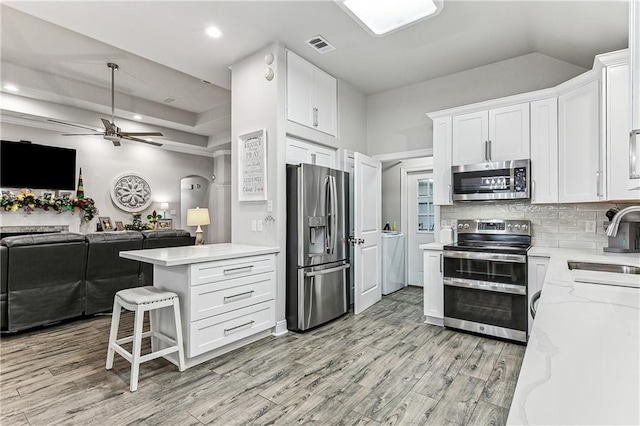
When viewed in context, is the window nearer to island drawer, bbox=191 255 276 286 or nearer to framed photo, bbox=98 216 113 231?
island drawer, bbox=191 255 276 286

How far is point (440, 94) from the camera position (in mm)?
4258

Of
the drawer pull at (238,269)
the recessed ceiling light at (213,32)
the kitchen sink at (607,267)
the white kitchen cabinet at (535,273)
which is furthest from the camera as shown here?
the recessed ceiling light at (213,32)

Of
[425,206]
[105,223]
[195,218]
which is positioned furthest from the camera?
[105,223]

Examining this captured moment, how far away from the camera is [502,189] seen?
341 cm

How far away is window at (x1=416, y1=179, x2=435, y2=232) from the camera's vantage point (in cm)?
546

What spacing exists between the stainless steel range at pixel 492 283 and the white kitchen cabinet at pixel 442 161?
1.99 feet

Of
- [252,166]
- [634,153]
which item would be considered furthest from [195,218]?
[634,153]

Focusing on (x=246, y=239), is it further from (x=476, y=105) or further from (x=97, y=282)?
(x=476, y=105)

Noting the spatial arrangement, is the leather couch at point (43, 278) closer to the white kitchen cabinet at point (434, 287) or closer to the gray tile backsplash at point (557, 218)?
the white kitchen cabinet at point (434, 287)

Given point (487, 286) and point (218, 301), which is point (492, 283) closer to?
point (487, 286)

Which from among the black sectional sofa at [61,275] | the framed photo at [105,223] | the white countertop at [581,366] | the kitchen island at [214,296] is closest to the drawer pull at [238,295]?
the kitchen island at [214,296]

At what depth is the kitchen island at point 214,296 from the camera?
254 cm

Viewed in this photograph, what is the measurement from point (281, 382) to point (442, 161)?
2.89 m

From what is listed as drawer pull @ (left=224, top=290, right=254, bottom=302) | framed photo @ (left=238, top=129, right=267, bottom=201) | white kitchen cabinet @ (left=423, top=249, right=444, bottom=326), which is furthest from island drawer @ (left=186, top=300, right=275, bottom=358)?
white kitchen cabinet @ (left=423, top=249, right=444, bottom=326)
